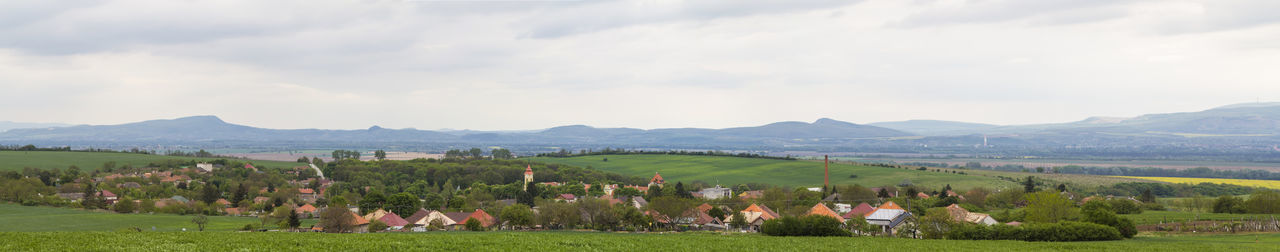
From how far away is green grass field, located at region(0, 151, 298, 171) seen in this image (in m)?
124

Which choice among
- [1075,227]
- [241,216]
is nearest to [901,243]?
[1075,227]

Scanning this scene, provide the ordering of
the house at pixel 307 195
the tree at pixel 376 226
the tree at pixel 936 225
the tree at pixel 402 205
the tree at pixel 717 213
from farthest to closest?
the house at pixel 307 195 < the tree at pixel 402 205 < the tree at pixel 717 213 < the tree at pixel 376 226 < the tree at pixel 936 225

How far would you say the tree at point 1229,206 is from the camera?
205 ft

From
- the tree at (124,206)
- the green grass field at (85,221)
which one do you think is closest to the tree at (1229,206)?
the green grass field at (85,221)

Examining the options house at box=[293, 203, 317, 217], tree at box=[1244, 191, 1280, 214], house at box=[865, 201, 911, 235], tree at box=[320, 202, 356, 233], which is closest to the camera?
house at box=[865, 201, 911, 235]

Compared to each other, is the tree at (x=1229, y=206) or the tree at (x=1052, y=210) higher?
the tree at (x=1052, y=210)

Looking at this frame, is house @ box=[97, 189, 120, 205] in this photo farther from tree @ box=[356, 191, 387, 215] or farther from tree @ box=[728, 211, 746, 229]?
tree @ box=[728, 211, 746, 229]

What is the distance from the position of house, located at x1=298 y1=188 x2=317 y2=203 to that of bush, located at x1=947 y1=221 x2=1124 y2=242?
86.5 meters

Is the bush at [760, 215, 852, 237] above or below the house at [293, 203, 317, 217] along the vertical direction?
above

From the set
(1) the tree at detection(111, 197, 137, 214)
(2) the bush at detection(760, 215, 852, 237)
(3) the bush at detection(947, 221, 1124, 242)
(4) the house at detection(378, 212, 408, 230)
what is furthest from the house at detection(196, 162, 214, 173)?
(3) the bush at detection(947, 221, 1124, 242)

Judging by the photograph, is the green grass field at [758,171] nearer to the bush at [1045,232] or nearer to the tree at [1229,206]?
the tree at [1229,206]

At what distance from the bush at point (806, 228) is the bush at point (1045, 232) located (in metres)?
6.13

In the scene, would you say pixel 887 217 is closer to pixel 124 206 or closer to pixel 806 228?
pixel 806 228

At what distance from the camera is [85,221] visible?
217 feet
